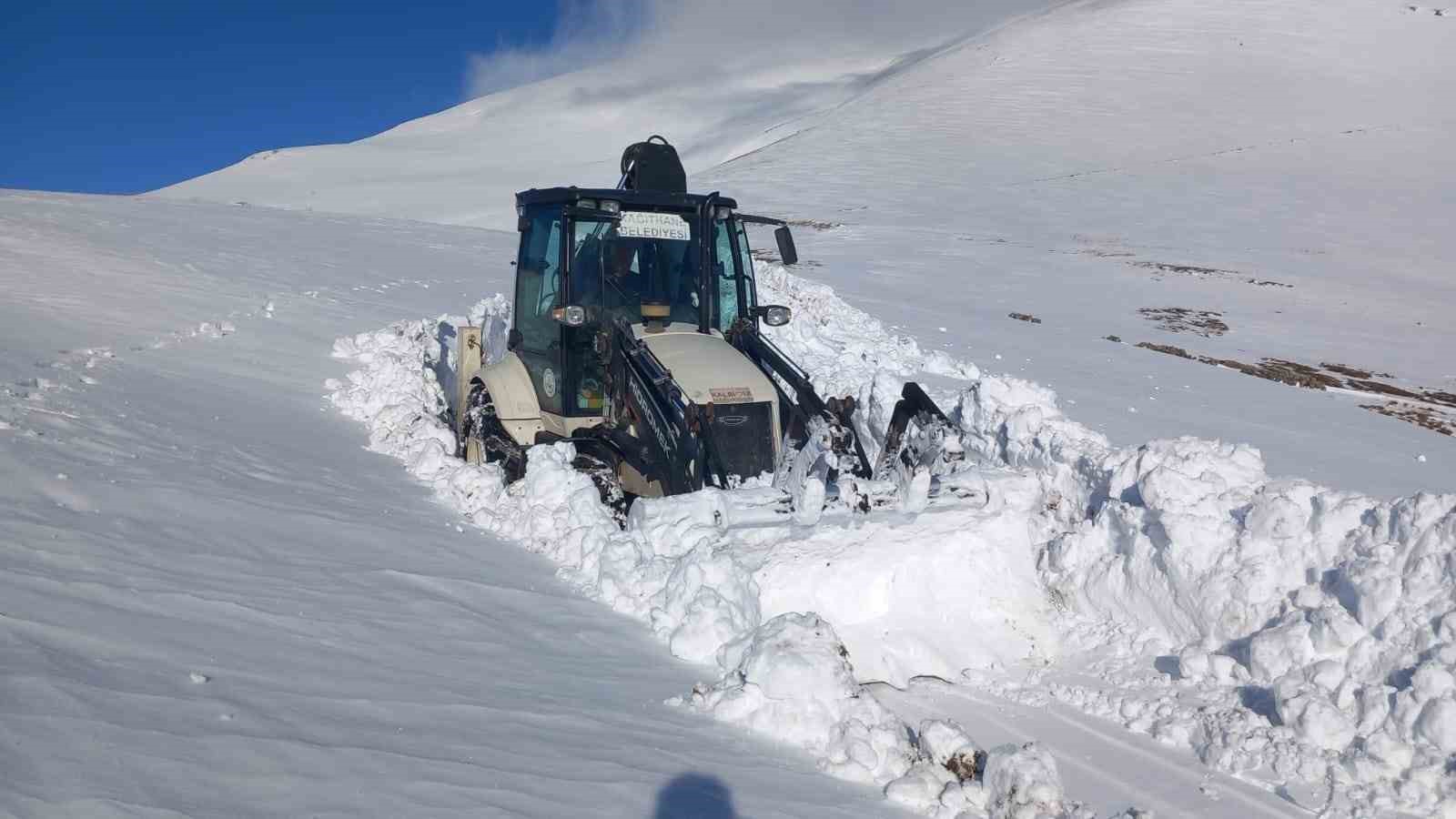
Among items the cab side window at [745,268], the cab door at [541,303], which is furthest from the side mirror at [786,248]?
the cab door at [541,303]

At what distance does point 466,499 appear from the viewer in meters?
5.92

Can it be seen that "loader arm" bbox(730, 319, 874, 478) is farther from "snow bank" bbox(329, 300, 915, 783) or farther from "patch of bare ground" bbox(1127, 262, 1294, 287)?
"patch of bare ground" bbox(1127, 262, 1294, 287)

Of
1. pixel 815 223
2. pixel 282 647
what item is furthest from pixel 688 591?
pixel 815 223

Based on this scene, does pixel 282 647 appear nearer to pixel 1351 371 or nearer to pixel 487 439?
pixel 487 439

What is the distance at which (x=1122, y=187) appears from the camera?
34344mm

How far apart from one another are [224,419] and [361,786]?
4556mm

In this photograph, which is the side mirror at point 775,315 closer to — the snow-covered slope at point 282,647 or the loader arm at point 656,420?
the loader arm at point 656,420

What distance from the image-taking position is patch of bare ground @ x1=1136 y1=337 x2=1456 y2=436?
1156 cm

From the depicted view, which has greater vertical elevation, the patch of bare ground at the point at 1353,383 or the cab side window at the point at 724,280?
the cab side window at the point at 724,280

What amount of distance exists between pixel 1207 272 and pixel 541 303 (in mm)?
19561

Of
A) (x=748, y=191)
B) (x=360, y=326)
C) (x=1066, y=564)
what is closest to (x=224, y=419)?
(x=360, y=326)

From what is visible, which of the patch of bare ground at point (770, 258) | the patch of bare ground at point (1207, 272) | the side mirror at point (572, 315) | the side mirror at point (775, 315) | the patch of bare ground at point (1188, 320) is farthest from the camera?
the patch of bare ground at point (1207, 272)

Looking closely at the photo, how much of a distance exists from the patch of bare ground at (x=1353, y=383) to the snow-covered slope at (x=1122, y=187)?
4.1 inches

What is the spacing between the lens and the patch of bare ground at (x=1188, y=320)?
1642 cm
